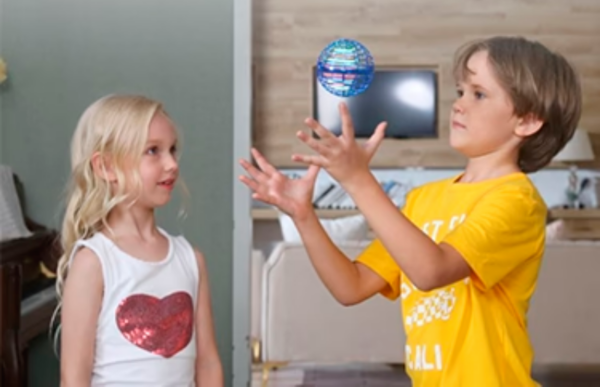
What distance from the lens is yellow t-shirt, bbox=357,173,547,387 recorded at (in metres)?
1.47

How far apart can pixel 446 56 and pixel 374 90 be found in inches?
25.9

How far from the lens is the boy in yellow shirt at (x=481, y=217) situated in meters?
1.47

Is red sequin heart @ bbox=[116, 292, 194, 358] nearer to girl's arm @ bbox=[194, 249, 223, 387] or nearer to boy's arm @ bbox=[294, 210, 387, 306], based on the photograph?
girl's arm @ bbox=[194, 249, 223, 387]

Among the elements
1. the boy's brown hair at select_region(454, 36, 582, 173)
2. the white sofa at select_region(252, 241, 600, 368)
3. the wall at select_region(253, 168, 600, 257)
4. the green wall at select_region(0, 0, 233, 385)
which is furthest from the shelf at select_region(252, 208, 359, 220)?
the boy's brown hair at select_region(454, 36, 582, 173)

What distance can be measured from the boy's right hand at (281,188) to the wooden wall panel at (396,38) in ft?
19.4

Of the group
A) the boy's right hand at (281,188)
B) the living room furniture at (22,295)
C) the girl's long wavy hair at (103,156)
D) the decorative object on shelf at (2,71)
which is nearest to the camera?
the boy's right hand at (281,188)

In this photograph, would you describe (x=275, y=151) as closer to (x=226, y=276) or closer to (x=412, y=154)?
(x=412, y=154)

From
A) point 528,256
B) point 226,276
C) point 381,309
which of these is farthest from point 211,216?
point 528,256

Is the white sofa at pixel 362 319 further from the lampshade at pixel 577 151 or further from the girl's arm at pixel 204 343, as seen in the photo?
the lampshade at pixel 577 151

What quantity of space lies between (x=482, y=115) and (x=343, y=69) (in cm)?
31

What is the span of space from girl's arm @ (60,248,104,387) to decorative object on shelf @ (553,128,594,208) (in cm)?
597

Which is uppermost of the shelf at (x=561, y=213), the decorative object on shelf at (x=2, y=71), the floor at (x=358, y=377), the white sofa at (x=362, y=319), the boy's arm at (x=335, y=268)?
the decorative object on shelf at (x=2, y=71)

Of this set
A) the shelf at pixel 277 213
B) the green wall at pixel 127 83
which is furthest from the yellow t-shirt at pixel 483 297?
the shelf at pixel 277 213

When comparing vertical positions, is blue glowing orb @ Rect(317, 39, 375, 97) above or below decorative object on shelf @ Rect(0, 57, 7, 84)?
below
